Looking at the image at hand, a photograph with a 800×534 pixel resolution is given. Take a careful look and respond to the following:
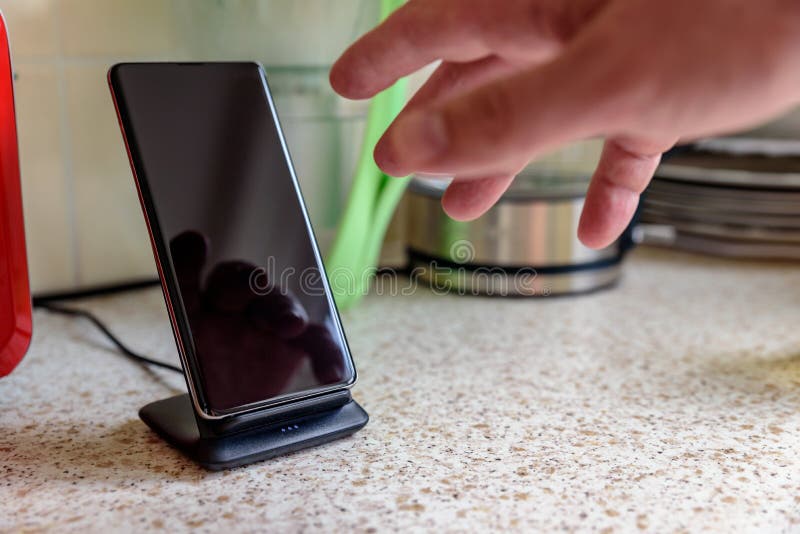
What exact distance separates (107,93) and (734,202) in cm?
65

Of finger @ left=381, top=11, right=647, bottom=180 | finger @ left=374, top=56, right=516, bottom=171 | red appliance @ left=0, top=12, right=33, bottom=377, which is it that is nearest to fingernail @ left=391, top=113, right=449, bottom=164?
finger @ left=381, top=11, right=647, bottom=180

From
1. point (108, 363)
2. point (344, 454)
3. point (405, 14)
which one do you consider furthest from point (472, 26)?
point (108, 363)

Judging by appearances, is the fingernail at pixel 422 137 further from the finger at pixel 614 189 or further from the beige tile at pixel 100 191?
the beige tile at pixel 100 191

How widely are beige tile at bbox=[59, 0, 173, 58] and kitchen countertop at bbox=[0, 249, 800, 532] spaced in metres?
0.22

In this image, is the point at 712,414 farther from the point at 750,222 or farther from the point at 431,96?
the point at 750,222

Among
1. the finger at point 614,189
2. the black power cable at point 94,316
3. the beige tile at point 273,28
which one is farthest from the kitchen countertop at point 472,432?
the beige tile at point 273,28

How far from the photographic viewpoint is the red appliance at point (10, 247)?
0.44 m

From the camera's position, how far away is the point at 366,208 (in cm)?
64

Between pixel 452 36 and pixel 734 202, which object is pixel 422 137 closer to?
pixel 452 36

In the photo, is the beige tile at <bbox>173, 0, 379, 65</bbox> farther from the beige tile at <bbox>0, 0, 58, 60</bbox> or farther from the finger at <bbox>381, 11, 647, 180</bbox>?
the finger at <bbox>381, 11, 647, 180</bbox>

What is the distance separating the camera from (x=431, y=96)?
0.44m

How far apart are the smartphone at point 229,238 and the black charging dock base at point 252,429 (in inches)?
0.4

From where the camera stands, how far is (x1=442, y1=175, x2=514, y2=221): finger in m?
0.43

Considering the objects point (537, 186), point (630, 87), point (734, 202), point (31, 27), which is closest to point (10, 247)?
point (31, 27)
